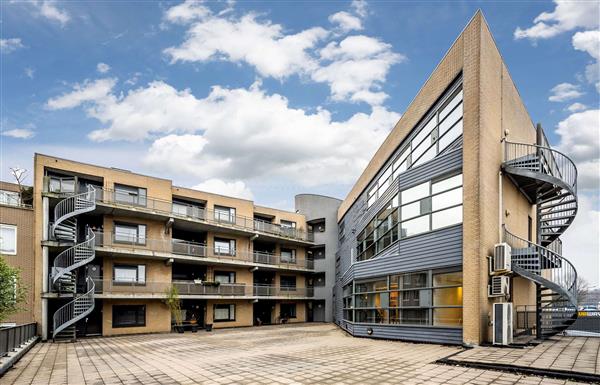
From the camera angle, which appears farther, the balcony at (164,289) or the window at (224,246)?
the window at (224,246)

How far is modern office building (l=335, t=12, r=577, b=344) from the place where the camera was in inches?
516

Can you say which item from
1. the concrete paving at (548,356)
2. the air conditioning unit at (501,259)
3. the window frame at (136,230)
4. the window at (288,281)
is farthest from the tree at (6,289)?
the window at (288,281)

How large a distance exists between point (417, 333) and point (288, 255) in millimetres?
22559

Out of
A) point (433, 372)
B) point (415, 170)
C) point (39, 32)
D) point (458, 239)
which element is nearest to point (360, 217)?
point (415, 170)

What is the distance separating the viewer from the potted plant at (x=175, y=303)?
83.9ft

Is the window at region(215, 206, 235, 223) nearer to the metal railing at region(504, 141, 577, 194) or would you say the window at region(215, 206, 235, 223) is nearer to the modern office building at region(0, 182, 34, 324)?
the modern office building at region(0, 182, 34, 324)

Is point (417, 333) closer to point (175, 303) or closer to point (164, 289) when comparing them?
point (175, 303)

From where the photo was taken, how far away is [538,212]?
18.8 m

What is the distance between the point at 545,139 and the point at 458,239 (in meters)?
10.7

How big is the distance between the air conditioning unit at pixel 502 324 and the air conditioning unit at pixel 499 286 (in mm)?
472

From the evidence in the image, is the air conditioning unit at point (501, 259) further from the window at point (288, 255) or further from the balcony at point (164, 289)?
the window at point (288, 255)

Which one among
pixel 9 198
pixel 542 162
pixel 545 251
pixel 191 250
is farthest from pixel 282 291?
pixel 542 162

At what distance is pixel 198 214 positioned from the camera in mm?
28859

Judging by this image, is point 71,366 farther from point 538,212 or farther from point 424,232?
point 538,212
